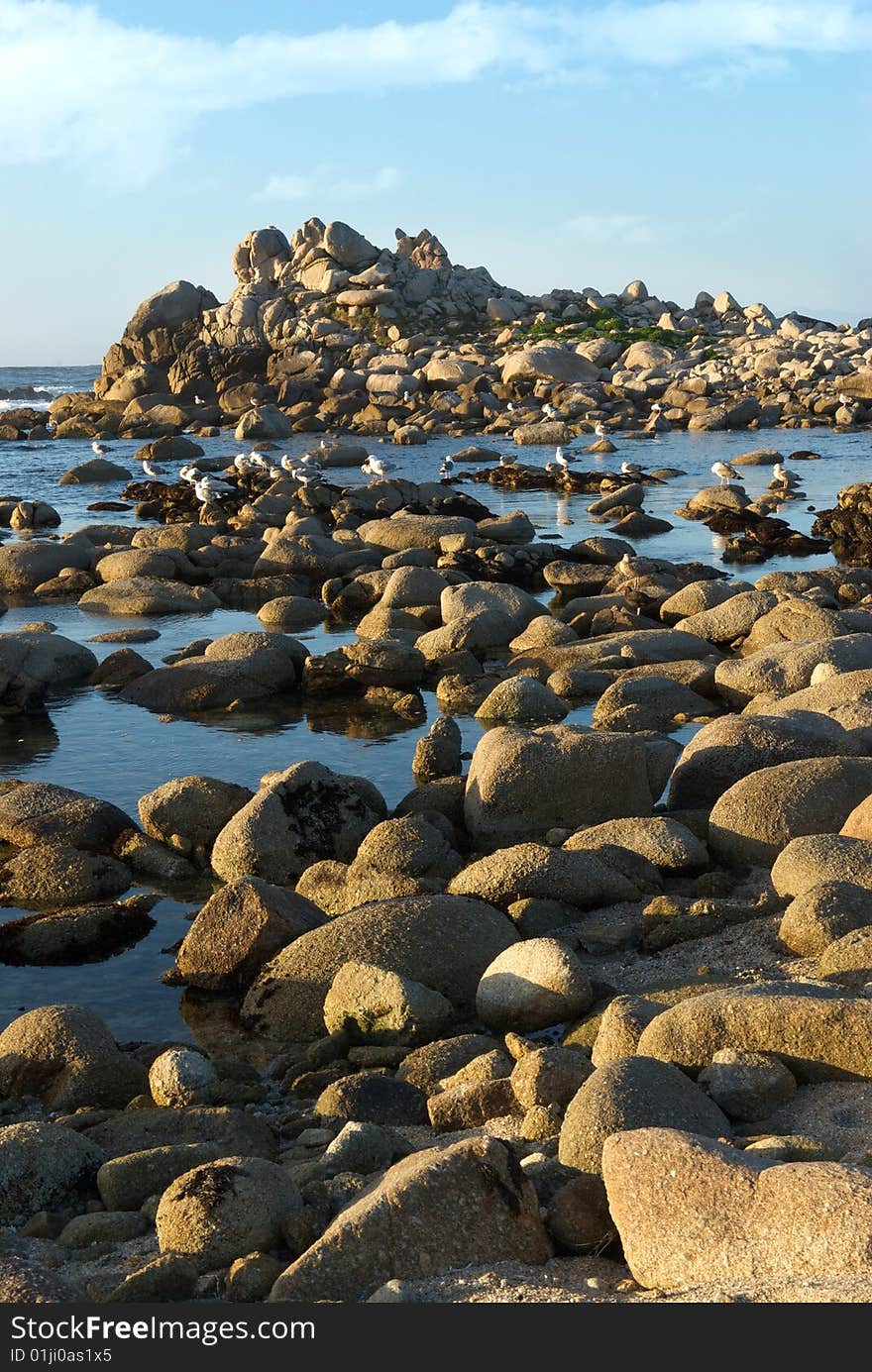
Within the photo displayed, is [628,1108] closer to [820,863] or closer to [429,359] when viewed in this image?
[820,863]

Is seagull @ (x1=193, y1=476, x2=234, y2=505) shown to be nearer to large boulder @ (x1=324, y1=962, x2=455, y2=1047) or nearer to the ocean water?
the ocean water

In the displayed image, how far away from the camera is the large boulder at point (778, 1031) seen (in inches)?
256

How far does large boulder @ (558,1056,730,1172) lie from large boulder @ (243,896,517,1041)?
96.5 inches

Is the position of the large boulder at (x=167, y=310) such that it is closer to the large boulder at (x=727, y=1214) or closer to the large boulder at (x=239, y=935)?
the large boulder at (x=239, y=935)

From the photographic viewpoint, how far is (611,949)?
9.06m

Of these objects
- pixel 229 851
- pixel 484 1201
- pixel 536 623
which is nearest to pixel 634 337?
pixel 536 623

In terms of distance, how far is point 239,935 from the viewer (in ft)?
30.8

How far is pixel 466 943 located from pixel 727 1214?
403 cm

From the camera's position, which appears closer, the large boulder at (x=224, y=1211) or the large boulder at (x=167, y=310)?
the large boulder at (x=224, y=1211)

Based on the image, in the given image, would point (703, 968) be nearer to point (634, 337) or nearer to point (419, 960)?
point (419, 960)

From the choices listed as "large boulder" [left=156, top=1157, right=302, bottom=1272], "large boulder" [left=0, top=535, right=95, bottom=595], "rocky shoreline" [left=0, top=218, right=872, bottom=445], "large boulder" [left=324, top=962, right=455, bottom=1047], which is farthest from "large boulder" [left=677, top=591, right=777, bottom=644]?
"rocky shoreline" [left=0, top=218, right=872, bottom=445]

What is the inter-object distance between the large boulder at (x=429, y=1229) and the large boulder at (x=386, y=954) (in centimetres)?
307

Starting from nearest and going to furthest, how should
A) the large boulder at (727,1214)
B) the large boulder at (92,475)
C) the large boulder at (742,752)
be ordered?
the large boulder at (727,1214) < the large boulder at (742,752) < the large boulder at (92,475)

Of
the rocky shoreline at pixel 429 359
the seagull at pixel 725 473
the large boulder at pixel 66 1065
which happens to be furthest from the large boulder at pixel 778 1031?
the rocky shoreline at pixel 429 359
